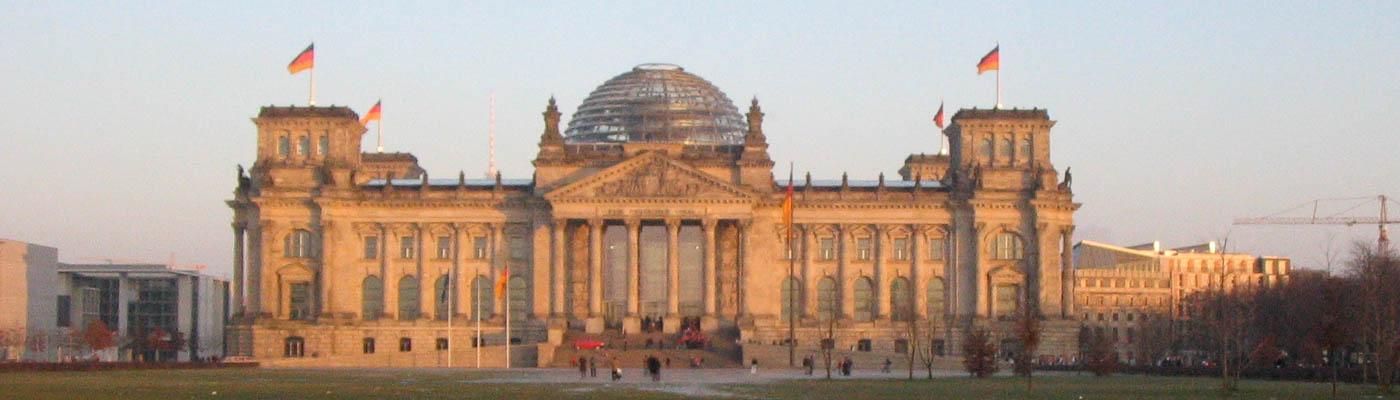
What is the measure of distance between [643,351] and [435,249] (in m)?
22.8

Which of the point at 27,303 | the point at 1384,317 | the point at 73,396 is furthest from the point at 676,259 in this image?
the point at 73,396

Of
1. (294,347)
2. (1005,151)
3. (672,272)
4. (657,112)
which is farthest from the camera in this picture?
(657,112)

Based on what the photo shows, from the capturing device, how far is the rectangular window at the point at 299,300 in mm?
157125

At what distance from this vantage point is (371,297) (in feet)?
521

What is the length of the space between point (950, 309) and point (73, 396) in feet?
317

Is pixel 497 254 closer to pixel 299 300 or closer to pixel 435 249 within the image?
pixel 435 249

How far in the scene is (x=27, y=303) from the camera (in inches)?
6678

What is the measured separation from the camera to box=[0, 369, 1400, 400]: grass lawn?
2923 inches

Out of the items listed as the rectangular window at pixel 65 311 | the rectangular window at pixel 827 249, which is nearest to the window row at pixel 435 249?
the rectangular window at pixel 827 249

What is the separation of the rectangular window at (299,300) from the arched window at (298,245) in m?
2.06

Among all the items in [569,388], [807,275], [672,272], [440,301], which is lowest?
[569,388]

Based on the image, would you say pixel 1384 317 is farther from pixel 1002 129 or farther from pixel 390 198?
pixel 390 198

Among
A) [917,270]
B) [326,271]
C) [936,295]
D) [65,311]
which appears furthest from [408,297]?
[65,311]

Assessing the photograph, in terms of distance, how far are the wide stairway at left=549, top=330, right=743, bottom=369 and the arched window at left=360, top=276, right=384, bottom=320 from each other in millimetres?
14932
